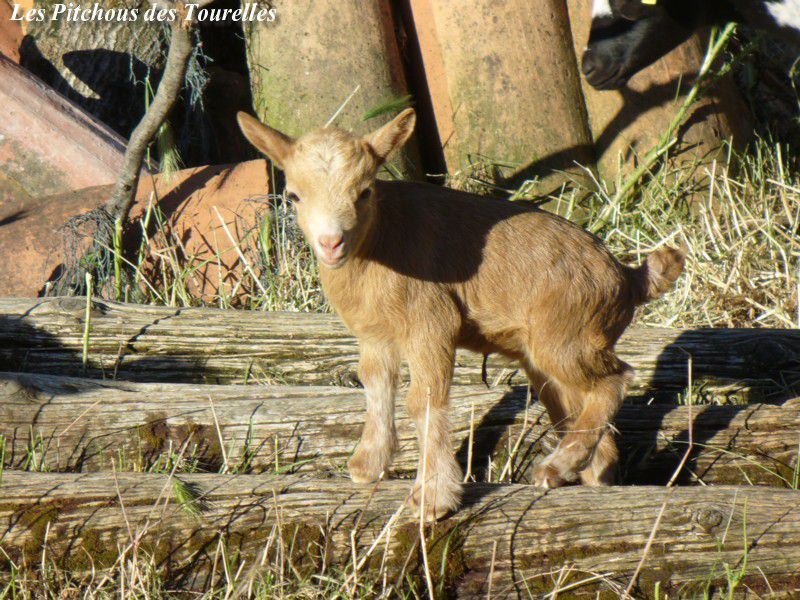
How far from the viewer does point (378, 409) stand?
132 inches

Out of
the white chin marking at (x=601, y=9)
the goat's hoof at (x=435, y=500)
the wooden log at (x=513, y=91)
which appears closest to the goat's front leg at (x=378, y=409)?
the goat's hoof at (x=435, y=500)

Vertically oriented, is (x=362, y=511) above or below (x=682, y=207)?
below

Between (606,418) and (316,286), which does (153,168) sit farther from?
(606,418)

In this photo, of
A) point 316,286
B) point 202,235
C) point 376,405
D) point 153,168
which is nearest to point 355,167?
point 376,405

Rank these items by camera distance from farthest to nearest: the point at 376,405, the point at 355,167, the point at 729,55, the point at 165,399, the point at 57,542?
the point at 729,55
the point at 165,399
the point at 376,405
the point at 355,167
the point at 57,542

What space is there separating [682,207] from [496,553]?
163 inches

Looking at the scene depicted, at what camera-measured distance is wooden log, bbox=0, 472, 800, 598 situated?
2.72 meters

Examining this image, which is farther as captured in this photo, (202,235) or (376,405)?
(202,235)

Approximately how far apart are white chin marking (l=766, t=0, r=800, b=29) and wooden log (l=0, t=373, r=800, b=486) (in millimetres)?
3504

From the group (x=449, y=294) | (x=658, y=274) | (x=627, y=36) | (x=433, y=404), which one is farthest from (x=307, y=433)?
(x=627, y=36)

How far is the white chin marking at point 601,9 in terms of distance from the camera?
601 centimetres

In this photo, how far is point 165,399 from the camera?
3.63 m

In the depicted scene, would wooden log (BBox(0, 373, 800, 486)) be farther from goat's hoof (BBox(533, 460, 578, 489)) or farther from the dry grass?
the dry grass

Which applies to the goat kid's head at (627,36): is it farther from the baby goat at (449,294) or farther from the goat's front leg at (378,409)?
the goat's front leg at (378,409)
